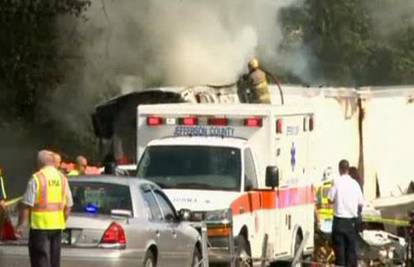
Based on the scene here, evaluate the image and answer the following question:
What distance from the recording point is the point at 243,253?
1562 cm

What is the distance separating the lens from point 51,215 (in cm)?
1208

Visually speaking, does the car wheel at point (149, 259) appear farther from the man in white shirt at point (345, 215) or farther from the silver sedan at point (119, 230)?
the man in white shirt at point (345, 215)

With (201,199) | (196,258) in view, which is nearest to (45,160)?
(196,258)

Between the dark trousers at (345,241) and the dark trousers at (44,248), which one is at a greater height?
the dark trousers at (44,248)

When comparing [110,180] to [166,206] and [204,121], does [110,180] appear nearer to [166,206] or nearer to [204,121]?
[166,206]

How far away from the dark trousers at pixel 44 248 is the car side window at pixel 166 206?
81.1 inches

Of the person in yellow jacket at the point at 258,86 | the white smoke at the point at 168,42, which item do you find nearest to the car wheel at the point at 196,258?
the person in yellow jacket at the point at 258,86

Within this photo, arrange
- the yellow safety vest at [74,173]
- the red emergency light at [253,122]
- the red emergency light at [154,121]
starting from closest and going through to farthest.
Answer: the yellow safety vest at [74,173]
the red emergency light at [253,122]
the red emergency light at [154,121]

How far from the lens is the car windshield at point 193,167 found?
51.8 feet

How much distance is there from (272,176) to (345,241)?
61.4 inches

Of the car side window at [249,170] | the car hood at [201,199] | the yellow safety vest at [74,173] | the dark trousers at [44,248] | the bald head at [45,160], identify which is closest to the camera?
the dark trousers at [44,248]

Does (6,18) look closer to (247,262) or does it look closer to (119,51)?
(119,51)

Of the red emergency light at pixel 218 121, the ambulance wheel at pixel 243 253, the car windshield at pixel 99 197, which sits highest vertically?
the red emergency light at pixel 218 121

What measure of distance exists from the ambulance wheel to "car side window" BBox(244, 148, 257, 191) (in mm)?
838
